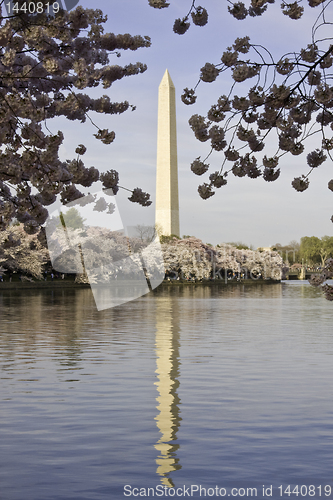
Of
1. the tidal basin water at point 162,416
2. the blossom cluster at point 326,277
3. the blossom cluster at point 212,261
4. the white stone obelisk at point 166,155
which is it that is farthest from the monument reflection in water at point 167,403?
the blossom cluster at point 212,261

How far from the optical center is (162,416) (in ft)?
35.2

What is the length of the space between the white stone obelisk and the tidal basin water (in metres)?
60.1

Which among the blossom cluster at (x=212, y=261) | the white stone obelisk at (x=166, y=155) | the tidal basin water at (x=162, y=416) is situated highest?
Result: the white stone obelisk at (x=166, y=155)

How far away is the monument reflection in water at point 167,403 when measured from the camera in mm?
8086

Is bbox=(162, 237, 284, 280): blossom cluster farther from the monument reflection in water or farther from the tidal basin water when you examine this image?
the tidal basin water

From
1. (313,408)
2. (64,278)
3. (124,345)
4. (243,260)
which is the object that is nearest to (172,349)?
(124,345)

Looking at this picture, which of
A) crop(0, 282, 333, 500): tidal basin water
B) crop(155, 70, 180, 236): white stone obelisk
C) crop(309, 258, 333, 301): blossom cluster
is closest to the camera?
crop(0, 282, 333, 500): tidal basin water

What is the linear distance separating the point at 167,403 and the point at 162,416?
104 cm

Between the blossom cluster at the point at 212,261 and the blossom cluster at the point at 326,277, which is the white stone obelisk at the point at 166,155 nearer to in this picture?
the blossom cluster at the point at 212,261

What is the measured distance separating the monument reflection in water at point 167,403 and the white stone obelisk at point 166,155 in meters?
57.8

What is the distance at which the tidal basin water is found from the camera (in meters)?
7.52

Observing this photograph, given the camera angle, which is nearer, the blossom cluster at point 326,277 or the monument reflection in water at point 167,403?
the monument reflection in water at point 167,403

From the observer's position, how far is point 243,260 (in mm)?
123000

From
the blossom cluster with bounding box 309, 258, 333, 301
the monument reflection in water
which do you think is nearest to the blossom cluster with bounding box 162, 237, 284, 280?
the monument reflection in water
